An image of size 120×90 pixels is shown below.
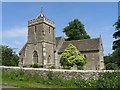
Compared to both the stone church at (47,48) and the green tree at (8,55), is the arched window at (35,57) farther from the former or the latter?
the green tree at (8,55)

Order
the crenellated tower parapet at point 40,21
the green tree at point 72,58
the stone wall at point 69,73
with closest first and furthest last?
the stone wall at point 69,73, the green tree at point 72,58, the crenellated tower parapet at point 40,21

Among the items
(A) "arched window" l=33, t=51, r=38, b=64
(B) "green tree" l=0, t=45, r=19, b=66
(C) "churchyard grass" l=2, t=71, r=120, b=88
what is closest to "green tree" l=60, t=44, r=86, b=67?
(A) "arched window" l=33, t=51, r=38, b=64

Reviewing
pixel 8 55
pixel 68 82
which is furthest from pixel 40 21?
pixel 68 82

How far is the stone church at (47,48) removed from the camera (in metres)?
40.1

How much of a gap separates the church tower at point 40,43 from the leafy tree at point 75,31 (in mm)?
11592

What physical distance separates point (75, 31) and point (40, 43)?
1538cm

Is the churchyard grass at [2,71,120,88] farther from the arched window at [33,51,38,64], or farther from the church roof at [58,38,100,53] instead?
the church roof at [58,38,100,53]

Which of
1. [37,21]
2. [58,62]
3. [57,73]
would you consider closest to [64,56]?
[58,62]

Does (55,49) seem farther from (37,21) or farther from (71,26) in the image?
(71,26)

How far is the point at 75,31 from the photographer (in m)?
54.2

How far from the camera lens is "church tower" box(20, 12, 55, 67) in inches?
1588

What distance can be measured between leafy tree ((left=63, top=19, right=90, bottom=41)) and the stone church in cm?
1017

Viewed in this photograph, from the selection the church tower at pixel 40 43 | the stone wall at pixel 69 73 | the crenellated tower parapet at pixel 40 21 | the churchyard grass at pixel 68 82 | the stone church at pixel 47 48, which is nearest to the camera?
the churchyard grass at pixel 68 82

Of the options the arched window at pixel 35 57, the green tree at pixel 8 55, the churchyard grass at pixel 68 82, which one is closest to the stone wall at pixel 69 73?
the churchyard grass at pixel 68 82
